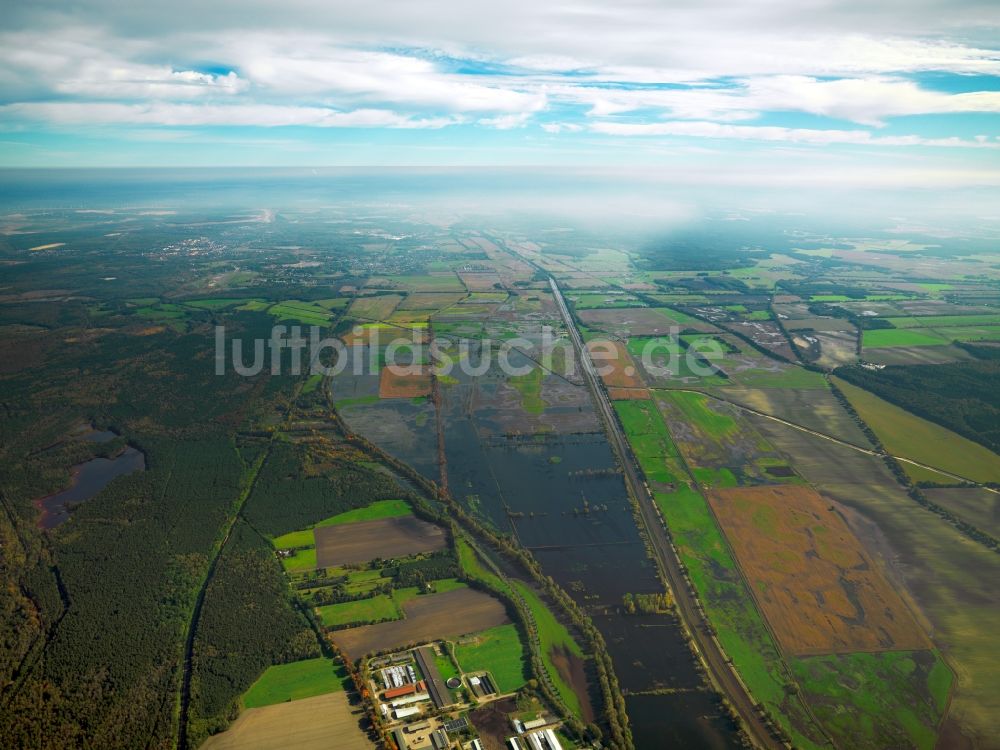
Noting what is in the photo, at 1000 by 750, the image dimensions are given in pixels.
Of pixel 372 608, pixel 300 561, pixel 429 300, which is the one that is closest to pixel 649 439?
pixel 372 608

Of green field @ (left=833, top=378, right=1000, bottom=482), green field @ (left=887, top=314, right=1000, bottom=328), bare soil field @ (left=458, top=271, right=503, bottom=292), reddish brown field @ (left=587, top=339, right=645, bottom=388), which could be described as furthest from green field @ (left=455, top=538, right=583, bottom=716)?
green field @ (left=887, top=314, right=1000, bottom=328)

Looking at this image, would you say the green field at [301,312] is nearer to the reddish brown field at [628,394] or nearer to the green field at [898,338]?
the reddish brown field at [628,394]

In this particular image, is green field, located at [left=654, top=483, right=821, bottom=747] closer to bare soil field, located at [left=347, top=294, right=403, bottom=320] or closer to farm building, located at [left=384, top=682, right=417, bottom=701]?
farm building, located at [left=384, top=682, right=417, bottom=701]

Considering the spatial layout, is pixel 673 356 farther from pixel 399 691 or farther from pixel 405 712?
pixel 405 712

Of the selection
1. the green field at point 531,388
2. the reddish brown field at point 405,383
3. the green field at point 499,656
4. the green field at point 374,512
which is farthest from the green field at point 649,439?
the reddish brown field at point 405,383

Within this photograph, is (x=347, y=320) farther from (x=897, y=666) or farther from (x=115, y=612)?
(x=897, y=666)

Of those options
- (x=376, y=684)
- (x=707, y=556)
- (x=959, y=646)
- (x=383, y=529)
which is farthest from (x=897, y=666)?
(x=383, y=529)

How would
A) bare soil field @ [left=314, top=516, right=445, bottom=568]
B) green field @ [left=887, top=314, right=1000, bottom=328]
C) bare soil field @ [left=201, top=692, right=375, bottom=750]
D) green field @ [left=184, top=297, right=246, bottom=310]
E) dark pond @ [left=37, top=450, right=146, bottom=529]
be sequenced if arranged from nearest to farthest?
bare soil field @ [left=201, top=692, right=375, bottom=750] → bare soil field @ [left=314, top=516, right=445, bottom=568] → dark pond @ [left=37, top=450, right=146, bottom=529] → green field @ [left=887, top=314, right=1000, bottom=328] → green field @ [left=184, top=297, right=246, bottom=310]

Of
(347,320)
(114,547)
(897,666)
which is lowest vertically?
(897,666)
